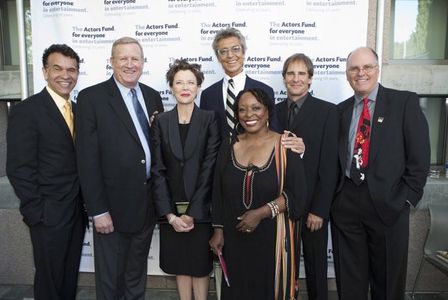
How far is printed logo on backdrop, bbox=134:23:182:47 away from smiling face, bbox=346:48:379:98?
181 centimetres

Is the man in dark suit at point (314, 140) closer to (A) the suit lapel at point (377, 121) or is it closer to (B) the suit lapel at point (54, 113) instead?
(A) the suit lapel at point (377, 121)

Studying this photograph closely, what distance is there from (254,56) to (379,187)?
181cm

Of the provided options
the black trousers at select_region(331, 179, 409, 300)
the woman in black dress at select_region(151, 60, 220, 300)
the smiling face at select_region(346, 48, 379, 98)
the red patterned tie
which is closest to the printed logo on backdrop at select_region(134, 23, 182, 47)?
the woman in black dress at select_region(151, 60, 220, 300)

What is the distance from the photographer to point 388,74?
3869 mm

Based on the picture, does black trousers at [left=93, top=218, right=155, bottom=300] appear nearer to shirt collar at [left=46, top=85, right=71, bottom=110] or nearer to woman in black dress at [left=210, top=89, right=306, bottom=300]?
woman in black dress at [left=210, top=89, right=306, bottom=300]

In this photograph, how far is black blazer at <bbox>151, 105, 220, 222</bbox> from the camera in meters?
2.78

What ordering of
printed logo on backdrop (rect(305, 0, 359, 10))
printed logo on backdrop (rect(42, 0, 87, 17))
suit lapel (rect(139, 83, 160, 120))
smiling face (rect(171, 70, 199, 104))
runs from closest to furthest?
smiling face (rect(171, 70, 199, 104)) → suit lapel (rect(139, 83, 160, 120)) → printed logo on backdrop (rect(305, 0, 359, 10)) → printed logo on backdrop (rect(42, 0, 87, 17))

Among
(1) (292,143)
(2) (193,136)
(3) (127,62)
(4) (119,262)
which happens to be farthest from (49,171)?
(1) (292,143)

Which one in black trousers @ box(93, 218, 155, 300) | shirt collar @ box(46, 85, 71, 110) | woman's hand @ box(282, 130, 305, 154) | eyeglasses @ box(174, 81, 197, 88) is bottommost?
black trousers @ box(93, 218, 155, 300)

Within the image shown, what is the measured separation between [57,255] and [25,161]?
2.56 feet

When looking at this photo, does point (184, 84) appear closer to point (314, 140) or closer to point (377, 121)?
point (314, 140)

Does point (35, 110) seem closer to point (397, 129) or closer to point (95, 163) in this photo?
point (95, 163)

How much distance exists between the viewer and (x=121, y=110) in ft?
9.21

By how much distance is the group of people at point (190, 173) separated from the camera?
8.95 feet
